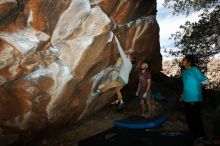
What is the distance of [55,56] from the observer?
8.65m

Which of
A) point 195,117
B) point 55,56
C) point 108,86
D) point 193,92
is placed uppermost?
point 55,56

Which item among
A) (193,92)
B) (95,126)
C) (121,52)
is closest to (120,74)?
(121,52)

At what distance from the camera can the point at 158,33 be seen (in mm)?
13484

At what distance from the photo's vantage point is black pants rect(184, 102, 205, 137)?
7539 mm

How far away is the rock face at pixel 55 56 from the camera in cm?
782

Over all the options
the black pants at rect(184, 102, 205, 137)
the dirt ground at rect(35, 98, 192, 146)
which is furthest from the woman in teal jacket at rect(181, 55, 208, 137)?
the dirt ground at rect(35, 98, 192, 146)

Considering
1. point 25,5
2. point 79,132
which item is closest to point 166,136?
point 79,132

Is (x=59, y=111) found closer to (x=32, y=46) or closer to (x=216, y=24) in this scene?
(x=32, y=46)

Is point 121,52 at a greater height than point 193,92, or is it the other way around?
point 121,52

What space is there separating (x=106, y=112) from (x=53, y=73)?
320 cm

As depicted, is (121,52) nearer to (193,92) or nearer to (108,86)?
(108,86)

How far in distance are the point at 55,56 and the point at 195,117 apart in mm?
4018

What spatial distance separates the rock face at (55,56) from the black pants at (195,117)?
3426 millimetres

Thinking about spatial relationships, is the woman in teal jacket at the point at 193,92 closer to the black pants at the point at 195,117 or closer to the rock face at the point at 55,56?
the black pants at the point at 195,117
